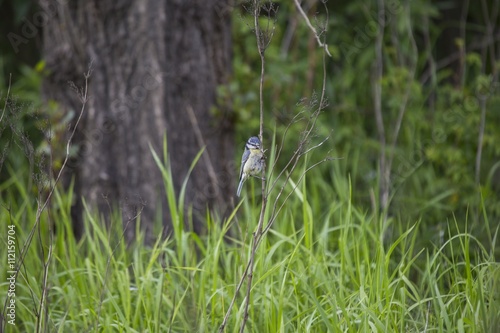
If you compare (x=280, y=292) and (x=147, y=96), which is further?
(x=147, y=96)

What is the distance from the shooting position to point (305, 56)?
648cm

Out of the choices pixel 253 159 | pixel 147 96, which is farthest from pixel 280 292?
pixel 147 96

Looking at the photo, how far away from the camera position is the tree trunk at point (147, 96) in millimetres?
3895

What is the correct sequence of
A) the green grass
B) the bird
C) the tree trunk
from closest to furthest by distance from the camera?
1. the bird
2. the green grass
3. the tree trunk

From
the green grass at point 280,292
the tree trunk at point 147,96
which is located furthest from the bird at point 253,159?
the tree trunk at point 147,96

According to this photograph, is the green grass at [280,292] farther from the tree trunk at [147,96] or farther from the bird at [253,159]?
the tree trunk at [147,96]

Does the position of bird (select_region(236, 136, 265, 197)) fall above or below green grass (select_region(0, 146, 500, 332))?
above

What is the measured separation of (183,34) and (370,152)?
7.27 ft

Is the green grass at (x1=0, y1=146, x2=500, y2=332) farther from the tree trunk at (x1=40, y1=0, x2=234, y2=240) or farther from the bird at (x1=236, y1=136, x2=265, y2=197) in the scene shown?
the tree trunk at (x1=40, y1=0, x2=234, y2=240)

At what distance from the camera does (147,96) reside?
3.91m

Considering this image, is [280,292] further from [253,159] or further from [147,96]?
[147,96]

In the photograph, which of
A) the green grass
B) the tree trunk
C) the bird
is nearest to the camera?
the bird

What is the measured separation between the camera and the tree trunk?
389 centimetres

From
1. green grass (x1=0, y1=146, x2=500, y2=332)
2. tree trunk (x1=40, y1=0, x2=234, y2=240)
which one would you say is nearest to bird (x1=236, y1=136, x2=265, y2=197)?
green grass (x1=0, y1=146, x2=500, y2=332)
